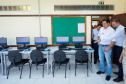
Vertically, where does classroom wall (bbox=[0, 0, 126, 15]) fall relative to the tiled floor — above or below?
above

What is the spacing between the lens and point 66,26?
4410 mm

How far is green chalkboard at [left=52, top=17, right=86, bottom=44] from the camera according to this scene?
14.3ft

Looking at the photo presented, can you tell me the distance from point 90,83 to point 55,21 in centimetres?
271

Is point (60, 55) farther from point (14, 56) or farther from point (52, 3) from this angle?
point (52, 3)

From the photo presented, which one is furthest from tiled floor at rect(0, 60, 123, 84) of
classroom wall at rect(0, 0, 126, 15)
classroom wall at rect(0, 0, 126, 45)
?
classroom wall at rect(0, 0, 126, 15)

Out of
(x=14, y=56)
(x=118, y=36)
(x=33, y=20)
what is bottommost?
(x=14, y=56)

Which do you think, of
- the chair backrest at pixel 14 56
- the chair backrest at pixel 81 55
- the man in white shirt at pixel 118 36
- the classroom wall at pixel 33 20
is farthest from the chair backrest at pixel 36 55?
the man in white shirt at pixel 118 36

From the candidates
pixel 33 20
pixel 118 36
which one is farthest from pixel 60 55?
pixel 33 20

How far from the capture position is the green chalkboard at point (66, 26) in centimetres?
437

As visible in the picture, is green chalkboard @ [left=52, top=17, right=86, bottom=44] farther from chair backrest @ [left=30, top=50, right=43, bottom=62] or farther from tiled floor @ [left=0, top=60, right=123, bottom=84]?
tiled floor @ [left=0, top=60, right=123, bottom=84]

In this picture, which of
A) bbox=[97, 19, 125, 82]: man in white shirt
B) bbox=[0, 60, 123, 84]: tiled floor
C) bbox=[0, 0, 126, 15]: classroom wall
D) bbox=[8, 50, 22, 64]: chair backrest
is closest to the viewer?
bbox=[97, 19, 125, 82]: man in white shirt

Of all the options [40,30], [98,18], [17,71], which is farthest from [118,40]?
[98,18]

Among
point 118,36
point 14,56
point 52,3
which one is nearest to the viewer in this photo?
point 118,36

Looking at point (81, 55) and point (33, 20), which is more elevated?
point (33, 20)
